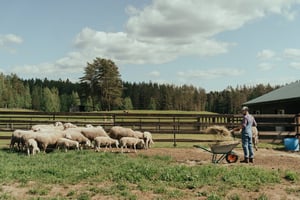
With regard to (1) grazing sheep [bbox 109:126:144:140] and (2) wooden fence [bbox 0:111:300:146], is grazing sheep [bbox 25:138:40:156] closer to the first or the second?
(1) grazing sheep [bbox 109:126:144:140]

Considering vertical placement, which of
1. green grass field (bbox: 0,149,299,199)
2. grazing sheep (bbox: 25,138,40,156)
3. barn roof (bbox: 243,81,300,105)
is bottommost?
green grass field (bbox: 0,149,299,199)

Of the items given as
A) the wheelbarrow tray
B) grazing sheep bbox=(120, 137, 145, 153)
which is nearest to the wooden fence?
grazing sheep bbox=(120, 137, 145, 153)

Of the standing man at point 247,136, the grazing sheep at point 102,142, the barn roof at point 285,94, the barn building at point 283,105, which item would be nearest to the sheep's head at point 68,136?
the grazing sheep at point 102,142

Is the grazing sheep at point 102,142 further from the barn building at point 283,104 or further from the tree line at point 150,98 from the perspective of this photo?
the tree line at point 150,98

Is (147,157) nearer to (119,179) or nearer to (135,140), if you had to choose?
(135,140)

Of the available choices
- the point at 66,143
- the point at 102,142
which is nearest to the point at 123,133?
Result: the point at 102,142

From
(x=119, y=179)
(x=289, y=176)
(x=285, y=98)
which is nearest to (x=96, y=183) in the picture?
(x=119, y=179)

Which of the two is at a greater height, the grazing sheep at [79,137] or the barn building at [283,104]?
the barn building at [283,104]

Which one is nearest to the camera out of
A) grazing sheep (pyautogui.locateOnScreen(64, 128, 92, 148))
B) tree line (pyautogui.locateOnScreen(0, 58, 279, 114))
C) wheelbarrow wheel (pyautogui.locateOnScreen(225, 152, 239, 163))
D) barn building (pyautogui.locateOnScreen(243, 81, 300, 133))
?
wheelbarrow wheel (pyautogui.locateOnScreen(225, 152, 239, 163))

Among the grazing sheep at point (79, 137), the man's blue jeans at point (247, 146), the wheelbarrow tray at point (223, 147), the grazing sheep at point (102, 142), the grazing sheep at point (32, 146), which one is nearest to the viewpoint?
the wheelbarrow tray at point (223, 147)

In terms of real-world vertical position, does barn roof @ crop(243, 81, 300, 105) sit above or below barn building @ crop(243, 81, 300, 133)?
above

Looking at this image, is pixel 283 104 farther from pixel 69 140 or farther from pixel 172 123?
pixel 69 140

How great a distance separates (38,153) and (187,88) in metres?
97.2

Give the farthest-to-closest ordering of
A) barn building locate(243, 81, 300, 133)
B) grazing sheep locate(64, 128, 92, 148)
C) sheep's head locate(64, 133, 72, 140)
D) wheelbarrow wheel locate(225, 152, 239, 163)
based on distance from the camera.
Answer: barn building locate(243, 81, 300, 133), grazing sheep locate(64, 128, 92, 148), sheep's head locate(64, 133, 72, 140), wheelbarrow wheel locate(225, 152, 239, 163)
